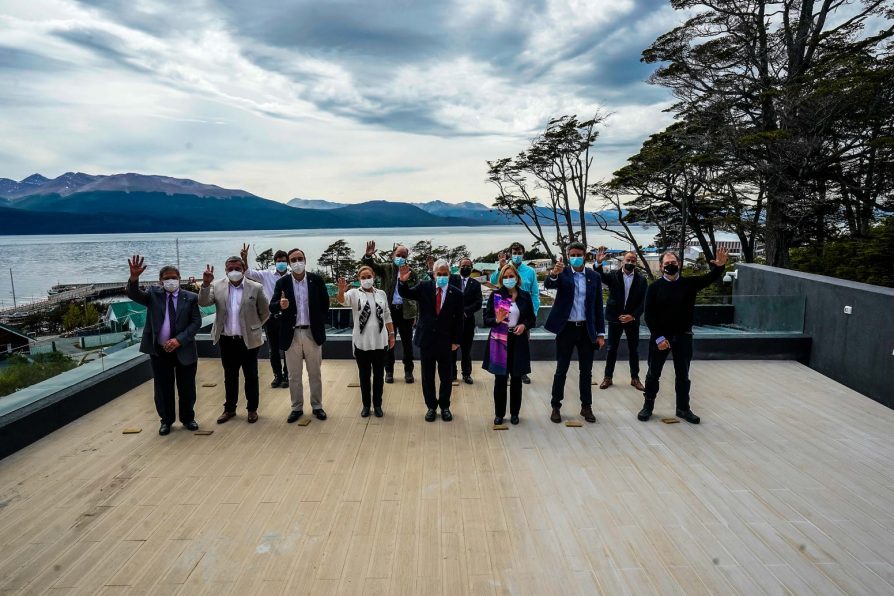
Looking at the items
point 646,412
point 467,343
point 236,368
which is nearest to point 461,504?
point 646,412

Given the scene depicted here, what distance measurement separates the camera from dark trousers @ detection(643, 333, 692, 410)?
15.0 ft

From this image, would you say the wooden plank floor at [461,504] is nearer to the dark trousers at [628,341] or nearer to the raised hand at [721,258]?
the dark trousers at [628,341]

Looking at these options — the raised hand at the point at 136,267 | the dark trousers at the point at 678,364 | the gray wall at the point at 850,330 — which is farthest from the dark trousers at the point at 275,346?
the gray wall at the point at 850,330

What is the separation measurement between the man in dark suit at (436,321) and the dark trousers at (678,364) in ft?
6.09

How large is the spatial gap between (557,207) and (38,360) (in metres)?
29.2

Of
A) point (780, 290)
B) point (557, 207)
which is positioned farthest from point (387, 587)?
point (557, 207)

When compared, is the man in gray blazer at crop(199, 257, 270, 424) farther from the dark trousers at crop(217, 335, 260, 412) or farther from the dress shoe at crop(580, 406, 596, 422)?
the dress shoe at crop(580, 406, 596, 422)

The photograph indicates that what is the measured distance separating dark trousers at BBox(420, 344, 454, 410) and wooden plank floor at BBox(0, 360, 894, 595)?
25cm

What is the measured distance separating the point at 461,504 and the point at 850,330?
17.4ft

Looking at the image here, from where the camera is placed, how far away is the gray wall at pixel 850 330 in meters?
5.14

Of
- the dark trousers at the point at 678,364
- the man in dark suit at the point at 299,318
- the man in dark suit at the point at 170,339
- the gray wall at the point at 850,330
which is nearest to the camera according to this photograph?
the man in dark suit at the point at 170,339

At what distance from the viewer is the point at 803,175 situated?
1505 centimetres

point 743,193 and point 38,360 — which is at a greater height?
point 743,193

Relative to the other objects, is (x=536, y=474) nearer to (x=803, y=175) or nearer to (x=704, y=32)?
(x=803, y=175)
